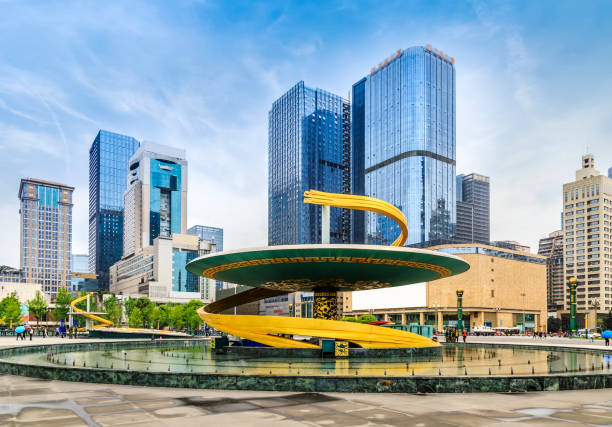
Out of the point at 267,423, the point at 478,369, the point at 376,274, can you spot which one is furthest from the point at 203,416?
the point at 376,274

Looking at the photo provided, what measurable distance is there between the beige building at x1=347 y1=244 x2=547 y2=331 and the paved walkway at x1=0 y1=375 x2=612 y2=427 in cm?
11848

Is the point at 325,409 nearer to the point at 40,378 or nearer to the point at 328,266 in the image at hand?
the point at 40,378

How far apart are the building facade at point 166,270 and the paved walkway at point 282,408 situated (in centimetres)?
15241

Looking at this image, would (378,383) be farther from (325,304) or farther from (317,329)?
(325,304)

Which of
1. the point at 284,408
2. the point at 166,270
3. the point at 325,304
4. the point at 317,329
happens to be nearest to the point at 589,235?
the point at 166,270

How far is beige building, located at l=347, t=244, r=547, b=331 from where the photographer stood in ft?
436

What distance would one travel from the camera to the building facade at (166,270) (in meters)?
173

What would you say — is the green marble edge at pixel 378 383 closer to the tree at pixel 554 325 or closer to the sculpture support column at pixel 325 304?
the sculpture support column at pixel 325 304

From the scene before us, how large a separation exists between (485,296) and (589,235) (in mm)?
73383

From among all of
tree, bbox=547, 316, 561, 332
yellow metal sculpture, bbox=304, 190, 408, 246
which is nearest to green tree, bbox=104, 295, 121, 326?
yellow metal sculpture, bbox=304, 190, 408, 246

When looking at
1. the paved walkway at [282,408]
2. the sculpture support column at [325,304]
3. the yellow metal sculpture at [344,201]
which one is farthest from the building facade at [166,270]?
the paved walkway at [282,408]

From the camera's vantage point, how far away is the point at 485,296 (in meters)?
133

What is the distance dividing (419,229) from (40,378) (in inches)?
6952

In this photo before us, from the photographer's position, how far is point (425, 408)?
50.1 ft
